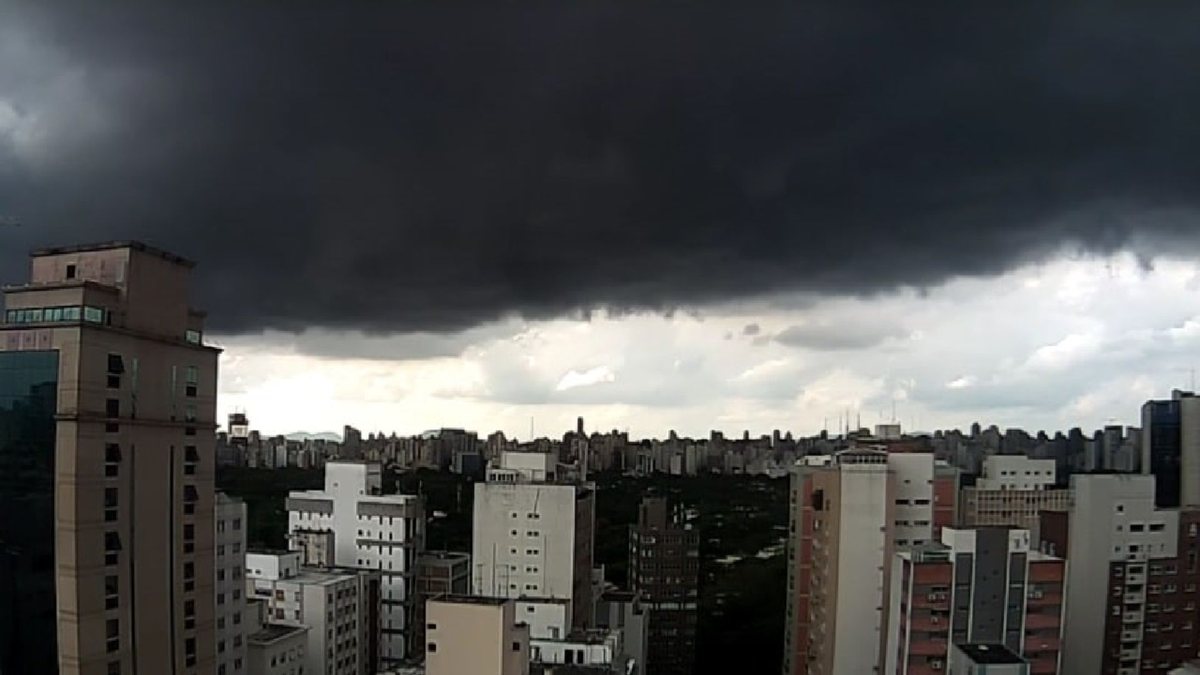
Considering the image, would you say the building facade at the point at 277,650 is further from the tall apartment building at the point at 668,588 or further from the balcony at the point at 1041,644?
the balcony at the point at 1041,644

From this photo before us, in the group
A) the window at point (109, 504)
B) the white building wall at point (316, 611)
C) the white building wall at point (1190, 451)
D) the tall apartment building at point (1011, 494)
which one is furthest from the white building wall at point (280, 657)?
the white building wall at point (1190, 451)

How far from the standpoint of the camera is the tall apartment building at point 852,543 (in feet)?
52.0

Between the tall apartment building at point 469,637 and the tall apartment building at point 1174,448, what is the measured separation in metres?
17.9

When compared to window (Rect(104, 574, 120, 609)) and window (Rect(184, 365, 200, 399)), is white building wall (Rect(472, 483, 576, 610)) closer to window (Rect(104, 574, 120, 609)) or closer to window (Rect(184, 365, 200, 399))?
window (Rect(184, 365, 200, 399))

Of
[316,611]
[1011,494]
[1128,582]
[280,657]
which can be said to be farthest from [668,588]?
[280,657]

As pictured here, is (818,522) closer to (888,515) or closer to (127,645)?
(888,515)

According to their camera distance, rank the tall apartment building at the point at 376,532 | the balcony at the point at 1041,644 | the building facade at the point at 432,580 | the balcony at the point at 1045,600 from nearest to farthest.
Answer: the balcony at the point at 1041,644
the balcony at the point at 1045,600
the tall apartment building at the point at 376,532
the building facade at the point at 432,580

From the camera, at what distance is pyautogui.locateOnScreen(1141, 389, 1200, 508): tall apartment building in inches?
835

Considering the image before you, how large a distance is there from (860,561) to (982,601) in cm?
357

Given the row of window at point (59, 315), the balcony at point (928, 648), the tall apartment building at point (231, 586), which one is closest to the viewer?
the row of window at point (59, 315)

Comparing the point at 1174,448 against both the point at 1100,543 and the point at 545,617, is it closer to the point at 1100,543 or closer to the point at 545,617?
the point at 1100,543

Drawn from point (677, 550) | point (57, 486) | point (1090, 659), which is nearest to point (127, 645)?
point (57, 486)

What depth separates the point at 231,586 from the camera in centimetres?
1405

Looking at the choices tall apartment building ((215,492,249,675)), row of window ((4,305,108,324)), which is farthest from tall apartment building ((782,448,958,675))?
row of window ((4,305,108,324))
